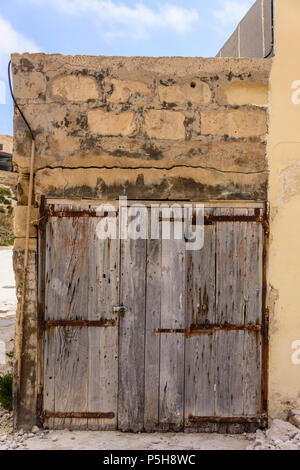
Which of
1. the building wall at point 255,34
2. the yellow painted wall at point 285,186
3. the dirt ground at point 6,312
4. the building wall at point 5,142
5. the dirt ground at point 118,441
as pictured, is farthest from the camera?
the building wall at point 5,142

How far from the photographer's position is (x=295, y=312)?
3174 mm

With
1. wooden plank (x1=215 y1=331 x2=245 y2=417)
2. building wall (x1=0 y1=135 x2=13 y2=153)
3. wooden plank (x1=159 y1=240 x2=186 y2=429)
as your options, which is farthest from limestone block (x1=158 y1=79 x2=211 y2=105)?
building wall (x1=0 y1=135 x2=13 y2=153)

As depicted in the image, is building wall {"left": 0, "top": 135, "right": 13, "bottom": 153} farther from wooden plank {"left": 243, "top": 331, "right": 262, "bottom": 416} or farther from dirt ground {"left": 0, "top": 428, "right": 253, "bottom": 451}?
wooden plank {"left": 243, "top": 331, "right": 262, "bottom": 416}

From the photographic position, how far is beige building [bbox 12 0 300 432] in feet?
10.1

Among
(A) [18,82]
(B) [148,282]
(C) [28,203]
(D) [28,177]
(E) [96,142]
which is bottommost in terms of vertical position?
(B) [148,282]

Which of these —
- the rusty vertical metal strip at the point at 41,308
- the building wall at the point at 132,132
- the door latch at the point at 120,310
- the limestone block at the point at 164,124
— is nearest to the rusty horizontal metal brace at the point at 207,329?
the door latch at the point at 120,310

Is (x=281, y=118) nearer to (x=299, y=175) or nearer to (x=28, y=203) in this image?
(x=299, y=175)

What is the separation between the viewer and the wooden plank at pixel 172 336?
308cm

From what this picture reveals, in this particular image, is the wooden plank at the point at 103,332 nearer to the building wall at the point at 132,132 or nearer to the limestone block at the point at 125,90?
the building wall at the point at 132,132

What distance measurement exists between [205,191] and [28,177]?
1.51m

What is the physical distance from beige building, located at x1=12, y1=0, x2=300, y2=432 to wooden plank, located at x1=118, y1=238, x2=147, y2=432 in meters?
0.01

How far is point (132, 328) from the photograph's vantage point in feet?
10.2

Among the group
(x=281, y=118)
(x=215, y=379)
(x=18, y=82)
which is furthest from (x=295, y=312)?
(x=18, y=82)

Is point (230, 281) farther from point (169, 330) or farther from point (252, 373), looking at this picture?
point (252, 373)
